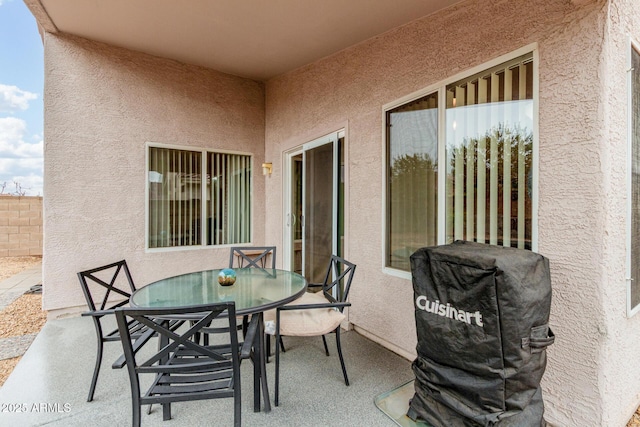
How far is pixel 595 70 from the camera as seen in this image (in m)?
1.67

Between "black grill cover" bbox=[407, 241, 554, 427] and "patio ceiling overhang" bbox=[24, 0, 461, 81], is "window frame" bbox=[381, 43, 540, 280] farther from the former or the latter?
"patio ceiling overhang" bbox=[24, 0, 461, 81]

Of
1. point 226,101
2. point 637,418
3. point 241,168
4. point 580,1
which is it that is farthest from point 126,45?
point 637,418

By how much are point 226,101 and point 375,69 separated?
2.79m

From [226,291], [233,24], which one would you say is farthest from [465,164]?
[233,24]

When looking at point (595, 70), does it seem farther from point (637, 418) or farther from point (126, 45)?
point (126, 45)

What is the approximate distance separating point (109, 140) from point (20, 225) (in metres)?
5.96

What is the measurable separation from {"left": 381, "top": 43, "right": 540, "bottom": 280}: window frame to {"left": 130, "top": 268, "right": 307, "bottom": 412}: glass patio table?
1.03 m

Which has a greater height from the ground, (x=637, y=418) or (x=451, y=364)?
(x=451, y=364)

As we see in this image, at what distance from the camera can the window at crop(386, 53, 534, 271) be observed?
2051 millimetres

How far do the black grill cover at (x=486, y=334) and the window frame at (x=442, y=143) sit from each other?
0.57m

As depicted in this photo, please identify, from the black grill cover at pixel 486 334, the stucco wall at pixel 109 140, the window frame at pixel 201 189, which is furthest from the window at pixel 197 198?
the black grill cover at pixel 486 334

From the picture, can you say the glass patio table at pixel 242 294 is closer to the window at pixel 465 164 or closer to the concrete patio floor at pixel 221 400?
the concrete patio floor at pixel 221 400

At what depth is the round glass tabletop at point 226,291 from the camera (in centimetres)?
199

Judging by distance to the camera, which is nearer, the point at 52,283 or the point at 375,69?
the point at 375,69
